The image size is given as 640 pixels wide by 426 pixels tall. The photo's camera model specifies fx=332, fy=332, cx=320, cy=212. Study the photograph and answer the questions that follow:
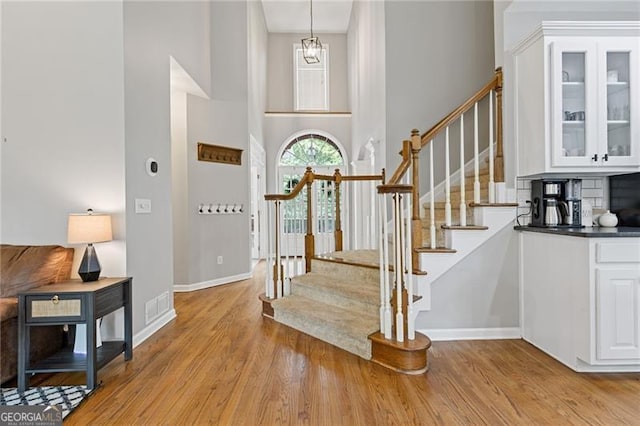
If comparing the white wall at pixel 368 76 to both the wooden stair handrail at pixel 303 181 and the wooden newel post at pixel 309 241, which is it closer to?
the wooden stair handrail at pixel 303 181

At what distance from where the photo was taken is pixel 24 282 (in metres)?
2.41

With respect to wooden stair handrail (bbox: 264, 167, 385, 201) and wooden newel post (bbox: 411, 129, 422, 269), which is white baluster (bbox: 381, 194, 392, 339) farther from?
wooden stair handrail (bbox: 264, 167, 385, 201)

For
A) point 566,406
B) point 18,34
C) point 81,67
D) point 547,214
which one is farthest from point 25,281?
point 547,214

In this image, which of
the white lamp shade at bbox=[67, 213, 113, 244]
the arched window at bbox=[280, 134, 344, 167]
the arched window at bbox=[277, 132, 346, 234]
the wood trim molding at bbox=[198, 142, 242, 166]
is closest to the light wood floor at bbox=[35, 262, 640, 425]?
the white lamp shade at bbox=[67, 213, 113, 244]

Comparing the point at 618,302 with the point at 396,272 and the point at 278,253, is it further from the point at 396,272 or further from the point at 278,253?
the point at 278,253

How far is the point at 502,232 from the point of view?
114 inches

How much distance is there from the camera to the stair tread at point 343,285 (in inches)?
120

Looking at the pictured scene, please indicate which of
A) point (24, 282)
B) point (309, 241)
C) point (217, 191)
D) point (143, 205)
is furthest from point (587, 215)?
point (217, 191)

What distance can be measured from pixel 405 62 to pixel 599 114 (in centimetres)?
210

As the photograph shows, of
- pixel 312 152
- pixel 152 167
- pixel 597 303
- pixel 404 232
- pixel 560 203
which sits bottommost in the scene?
pixel 597 303

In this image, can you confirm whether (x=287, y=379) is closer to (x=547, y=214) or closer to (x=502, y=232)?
(x=502, y=232)

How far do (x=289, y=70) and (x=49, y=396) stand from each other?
749 cm

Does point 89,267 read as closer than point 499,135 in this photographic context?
Yes

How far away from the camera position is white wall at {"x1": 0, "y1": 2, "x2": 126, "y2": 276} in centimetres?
273
